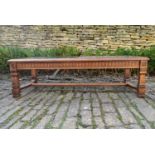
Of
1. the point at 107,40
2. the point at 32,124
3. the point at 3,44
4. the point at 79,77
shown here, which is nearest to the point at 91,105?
the point at 32,124

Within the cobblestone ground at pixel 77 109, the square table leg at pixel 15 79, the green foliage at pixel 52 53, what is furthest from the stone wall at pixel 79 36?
the square table leg at pixel 15 79

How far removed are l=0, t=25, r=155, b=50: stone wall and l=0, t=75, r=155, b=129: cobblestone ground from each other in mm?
1026

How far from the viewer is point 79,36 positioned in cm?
393

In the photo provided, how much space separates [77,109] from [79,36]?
2033 mm

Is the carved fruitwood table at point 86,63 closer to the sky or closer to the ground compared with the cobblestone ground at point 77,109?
closer to the sky

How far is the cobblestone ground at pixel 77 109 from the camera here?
1768 mm

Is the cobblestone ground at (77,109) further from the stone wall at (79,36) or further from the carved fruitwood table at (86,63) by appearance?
the stone wall at (79,36)

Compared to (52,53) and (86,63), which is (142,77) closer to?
(86,63)

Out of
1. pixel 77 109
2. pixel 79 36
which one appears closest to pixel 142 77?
pixel 77 109

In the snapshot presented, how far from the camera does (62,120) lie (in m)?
1.85

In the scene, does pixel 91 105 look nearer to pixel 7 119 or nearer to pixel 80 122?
pixel 80 122

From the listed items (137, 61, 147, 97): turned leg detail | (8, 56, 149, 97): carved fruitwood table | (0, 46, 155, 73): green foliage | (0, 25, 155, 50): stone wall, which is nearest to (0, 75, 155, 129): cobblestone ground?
(137, 61, 147, 97): turned leg detail

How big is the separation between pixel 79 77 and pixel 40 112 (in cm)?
151

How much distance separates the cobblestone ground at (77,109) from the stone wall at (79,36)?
1.03 metres
